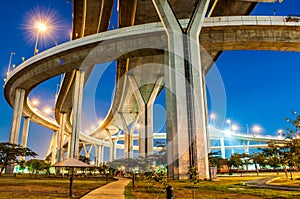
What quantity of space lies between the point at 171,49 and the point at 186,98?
494 cm

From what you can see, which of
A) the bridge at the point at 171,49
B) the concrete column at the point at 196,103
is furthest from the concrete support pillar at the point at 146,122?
the concrete column at the point at 196,103

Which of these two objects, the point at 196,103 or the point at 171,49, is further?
the point at 171,49

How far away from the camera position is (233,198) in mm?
11289

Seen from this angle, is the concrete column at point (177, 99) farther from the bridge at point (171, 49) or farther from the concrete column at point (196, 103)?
the concrete column at point (196, 103)

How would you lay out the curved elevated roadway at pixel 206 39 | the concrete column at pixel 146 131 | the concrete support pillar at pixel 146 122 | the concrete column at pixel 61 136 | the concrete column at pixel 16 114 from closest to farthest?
1. the curved elevated roadway at pixel 206 39
2. the concrete column at pixel 16 114
3. the concrete support pillar at pixel 146 122
4. the concrete column at pixel 146 131
5. the concrete column at pixel 61 136

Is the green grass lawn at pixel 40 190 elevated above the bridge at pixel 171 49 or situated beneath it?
situated beneath

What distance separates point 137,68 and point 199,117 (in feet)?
86.8

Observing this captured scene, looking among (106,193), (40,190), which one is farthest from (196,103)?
(40,190)

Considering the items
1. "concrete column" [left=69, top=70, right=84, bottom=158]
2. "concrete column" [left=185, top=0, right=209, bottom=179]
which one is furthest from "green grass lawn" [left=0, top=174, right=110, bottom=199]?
"concrete column" [left=69, top=70, right=84, bottom=158]

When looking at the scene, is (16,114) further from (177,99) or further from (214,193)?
(214,193)

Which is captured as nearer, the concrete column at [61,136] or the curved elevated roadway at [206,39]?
the curved elevated roadway at [206,39]

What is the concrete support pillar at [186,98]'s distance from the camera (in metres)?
20.5

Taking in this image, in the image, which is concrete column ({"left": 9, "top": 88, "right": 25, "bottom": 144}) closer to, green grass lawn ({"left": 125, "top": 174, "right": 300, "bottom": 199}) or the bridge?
the bridge

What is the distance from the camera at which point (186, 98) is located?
71.3 ft
